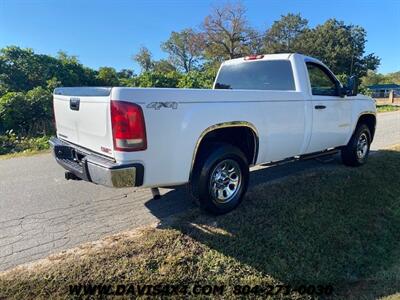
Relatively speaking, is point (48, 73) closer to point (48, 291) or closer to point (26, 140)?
point (26, 140)

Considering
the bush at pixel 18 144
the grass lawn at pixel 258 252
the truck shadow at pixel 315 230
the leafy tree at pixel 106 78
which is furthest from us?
the leafy tree at pixel 106 78

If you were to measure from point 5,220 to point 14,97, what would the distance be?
8.61 m

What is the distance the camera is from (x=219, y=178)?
12.9ft

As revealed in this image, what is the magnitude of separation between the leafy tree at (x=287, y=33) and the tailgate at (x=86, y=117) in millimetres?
45053

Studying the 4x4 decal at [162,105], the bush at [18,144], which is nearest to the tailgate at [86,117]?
the 4x4 decal at [162,105]

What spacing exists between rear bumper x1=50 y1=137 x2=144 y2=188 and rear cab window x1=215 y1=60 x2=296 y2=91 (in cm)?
285

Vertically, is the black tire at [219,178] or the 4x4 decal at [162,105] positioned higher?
the 4x4 decal at [162,105]

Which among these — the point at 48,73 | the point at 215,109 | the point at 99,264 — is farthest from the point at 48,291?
the point at 48,73

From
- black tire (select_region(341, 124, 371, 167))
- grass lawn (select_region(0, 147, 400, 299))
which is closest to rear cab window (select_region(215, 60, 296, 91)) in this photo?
grass lawn (select_region(0, 147, 400, 299))

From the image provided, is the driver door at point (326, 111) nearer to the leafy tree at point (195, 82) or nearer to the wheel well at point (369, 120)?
the wheel well at point (369, 120)

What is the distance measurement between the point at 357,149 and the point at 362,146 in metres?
0.31

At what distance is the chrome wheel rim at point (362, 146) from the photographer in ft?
20.0

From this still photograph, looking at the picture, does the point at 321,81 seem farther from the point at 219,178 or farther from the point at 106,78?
the point at 106,78

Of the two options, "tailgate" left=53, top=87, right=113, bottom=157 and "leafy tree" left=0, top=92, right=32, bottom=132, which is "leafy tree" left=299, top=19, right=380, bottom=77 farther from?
"tailgate" left=53, top=87, right=113, bottom=157
